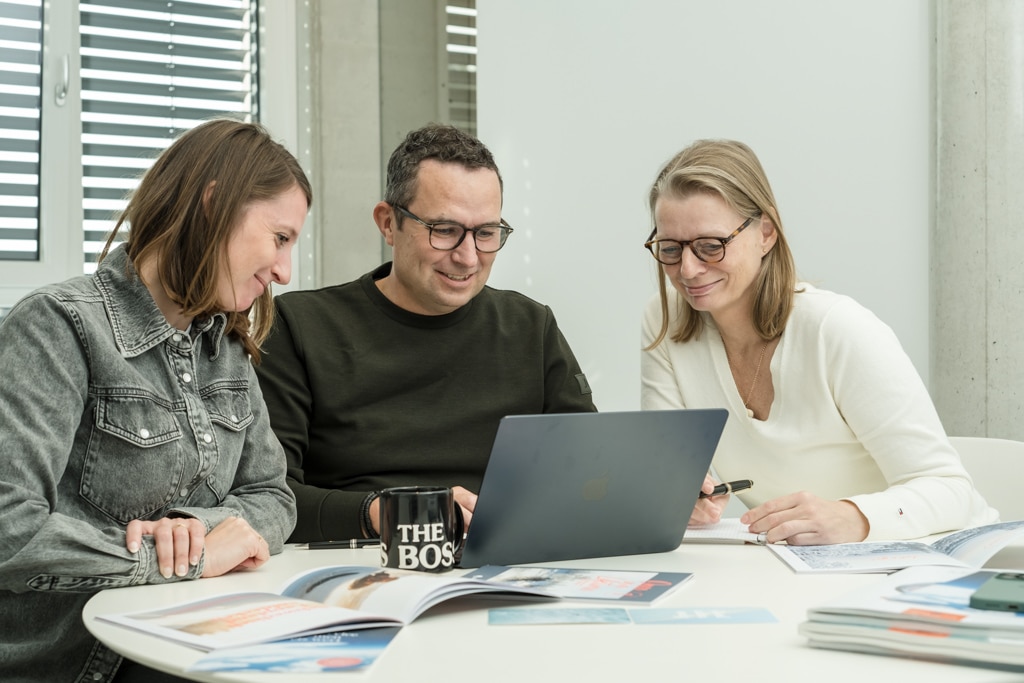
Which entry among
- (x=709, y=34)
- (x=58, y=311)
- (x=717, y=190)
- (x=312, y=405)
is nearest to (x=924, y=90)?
(x=709, y=34)

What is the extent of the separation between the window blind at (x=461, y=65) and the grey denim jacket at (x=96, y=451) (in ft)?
7.17

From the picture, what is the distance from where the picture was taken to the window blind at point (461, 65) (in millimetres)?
3582

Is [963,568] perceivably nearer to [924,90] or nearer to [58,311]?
[58,311]

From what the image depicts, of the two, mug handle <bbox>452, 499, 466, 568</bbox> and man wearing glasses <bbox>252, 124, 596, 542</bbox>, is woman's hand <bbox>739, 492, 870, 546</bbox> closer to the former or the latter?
mug handle <bbox>452, 499, 466, 568</bbox>

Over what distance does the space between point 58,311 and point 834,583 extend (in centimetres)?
102

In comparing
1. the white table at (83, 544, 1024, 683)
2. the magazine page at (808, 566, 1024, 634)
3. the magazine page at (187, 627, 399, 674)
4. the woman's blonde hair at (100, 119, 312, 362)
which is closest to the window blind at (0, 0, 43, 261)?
the woman's blonde hair at (100, 119, 312, 362)

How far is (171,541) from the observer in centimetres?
127

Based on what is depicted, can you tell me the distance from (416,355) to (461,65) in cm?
180

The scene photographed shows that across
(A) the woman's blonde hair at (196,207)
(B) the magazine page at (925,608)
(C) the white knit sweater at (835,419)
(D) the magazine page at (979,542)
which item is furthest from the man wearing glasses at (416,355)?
(B) the magazine page at (925,608)

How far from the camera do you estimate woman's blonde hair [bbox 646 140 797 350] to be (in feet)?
6.55

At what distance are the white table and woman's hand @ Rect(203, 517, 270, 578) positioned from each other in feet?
0.21

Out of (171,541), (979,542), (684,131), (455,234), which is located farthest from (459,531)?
(684,131)

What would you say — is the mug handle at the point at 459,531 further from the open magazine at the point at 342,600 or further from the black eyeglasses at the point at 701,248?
the black eyeglasses at the point at 701,248

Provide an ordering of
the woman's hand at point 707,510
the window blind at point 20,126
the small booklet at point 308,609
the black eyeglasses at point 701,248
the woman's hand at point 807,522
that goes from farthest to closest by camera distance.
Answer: the window blind at point 20,126 < the black eyeglasses at point 701,248 < the woman's hand at point 707,510 < the woman's hand at point 807,522 < the small booklet at point 308,609
